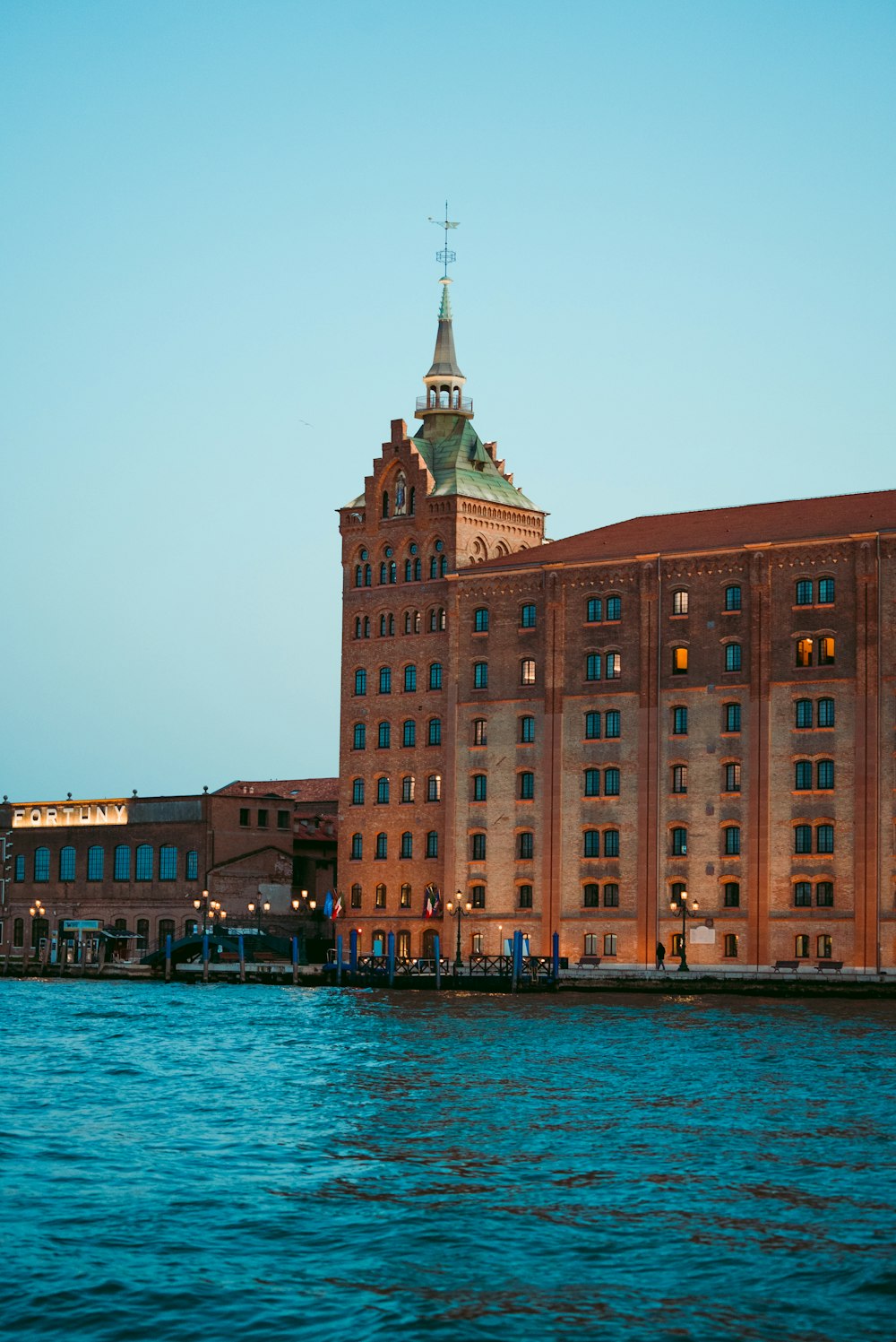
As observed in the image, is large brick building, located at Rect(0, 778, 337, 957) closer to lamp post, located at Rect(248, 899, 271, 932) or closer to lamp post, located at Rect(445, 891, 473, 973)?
lamp post, located at Rect(248, 899, 271, 932)

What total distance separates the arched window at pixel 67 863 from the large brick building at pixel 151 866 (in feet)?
0.23

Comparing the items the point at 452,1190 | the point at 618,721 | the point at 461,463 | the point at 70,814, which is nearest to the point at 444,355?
the point at 461,463

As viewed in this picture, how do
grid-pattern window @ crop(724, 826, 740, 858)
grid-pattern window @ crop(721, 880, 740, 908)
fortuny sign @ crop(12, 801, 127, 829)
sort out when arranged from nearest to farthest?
1. grid-pattern window @ crop(721, 880, 740, 908)
2. grid-pattern window @ crop(724, 826, 740, 858)
3. fortuny sign @ crop(12, 801, 127, 829)

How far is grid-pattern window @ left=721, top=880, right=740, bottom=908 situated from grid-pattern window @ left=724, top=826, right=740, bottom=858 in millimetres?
1161

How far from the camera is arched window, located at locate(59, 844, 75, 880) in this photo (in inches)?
4421

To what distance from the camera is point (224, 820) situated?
353ft

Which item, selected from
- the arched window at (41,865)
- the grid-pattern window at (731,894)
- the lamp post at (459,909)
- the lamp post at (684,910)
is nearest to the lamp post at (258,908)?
the arched window at (41,865)

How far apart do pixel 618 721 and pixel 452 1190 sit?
60056 mm

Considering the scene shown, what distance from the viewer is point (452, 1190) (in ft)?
98.9

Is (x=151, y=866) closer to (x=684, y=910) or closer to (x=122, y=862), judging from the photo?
(x=122, y=862)

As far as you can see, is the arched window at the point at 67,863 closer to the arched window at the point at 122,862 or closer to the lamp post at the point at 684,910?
the arched window at the point at 122,862

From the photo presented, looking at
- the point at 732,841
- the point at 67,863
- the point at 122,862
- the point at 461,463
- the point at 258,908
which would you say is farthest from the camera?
the point at 67,863

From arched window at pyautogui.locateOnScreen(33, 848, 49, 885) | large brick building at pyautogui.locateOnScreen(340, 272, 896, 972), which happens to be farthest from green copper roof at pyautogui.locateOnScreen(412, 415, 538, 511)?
arched window at pyautogui.locateOnScreen(33, 848, 49, 885)

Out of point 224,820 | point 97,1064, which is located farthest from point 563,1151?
point 224,820
